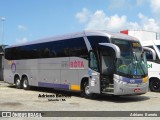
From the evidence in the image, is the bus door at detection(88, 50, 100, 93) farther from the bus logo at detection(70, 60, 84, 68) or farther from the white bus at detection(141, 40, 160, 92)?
the white bus at detection(141, 40, 160, 92)

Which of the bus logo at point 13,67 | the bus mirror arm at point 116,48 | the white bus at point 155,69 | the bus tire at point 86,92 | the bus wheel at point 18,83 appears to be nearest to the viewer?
the bus mirror arm at point 116,48

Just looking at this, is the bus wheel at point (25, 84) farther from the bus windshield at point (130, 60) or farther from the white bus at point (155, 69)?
the bus windshield at point (130, 60)

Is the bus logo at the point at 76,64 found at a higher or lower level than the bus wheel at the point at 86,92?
higher

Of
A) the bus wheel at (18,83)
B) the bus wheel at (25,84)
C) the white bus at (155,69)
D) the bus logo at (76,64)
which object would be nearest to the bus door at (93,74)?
the bus logo at (76,64)

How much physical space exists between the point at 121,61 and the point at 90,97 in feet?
8.44

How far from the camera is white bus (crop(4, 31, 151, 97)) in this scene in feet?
49.6

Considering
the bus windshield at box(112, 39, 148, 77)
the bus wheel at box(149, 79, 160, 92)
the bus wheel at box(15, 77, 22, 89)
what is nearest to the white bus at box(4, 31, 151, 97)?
the bus windshield at box(112, 39, 148, 77)

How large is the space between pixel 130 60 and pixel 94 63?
5.48ft

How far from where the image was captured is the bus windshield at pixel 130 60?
15059 millimetres

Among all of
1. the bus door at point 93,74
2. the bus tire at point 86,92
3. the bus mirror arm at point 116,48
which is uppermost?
the bus mirror arm at point 116,48

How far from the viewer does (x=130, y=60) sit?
50.6ft

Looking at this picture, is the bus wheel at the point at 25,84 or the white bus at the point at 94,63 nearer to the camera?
the white bus at the point at 94,63

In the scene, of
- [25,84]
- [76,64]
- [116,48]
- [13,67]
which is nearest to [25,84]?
[25,84]

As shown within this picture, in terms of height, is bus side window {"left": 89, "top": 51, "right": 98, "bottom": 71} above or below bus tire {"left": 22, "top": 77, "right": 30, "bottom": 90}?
above
